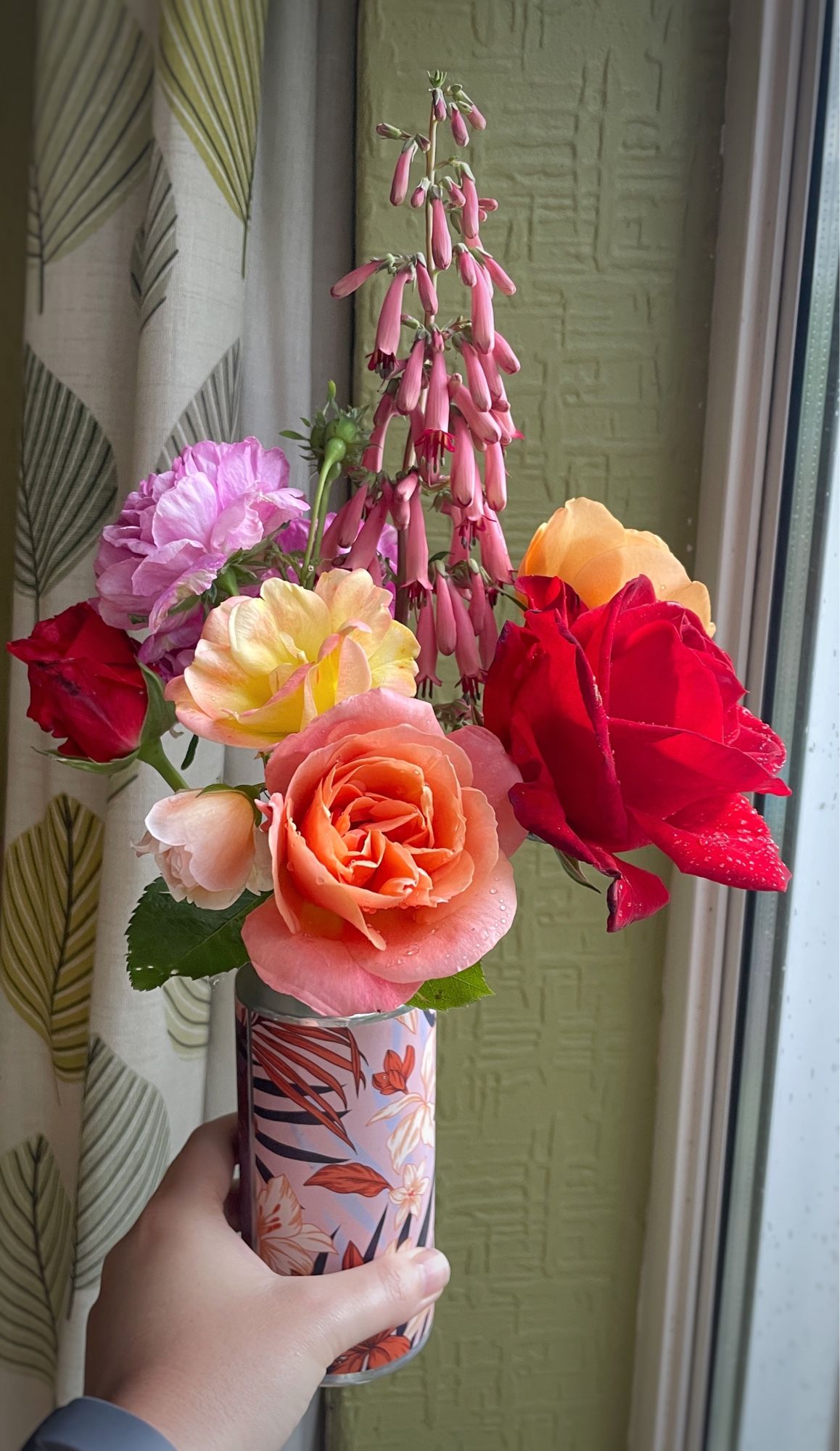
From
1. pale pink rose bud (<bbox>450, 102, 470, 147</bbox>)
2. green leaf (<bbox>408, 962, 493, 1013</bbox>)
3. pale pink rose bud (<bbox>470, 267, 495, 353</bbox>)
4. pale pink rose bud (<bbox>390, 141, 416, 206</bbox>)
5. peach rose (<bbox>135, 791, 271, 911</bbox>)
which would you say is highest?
pale pink rose bud (<bbox>450, 102, 470, 147</bbox>)

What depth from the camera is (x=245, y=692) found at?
0.45m

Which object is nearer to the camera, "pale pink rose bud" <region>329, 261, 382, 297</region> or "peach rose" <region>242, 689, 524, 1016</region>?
"peach rose" <region>242, 689, 524, 1016</region>

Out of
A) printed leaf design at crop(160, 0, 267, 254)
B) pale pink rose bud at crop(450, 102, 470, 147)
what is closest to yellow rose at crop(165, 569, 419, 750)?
pale pink rose bud at crop(450, 102, 470, 147)

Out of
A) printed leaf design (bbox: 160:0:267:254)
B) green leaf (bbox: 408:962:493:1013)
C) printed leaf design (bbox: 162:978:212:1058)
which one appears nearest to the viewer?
green leaf (bbox: 408:962:493:1013)

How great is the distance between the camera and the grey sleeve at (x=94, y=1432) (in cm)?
48

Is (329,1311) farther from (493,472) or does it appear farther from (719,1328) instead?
(719,1328)

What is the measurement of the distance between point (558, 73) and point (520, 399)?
0.88ft

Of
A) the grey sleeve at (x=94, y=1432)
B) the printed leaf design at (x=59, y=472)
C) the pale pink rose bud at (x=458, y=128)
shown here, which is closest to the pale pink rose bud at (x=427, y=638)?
the pale pink rose bud at (x=458, y=128)

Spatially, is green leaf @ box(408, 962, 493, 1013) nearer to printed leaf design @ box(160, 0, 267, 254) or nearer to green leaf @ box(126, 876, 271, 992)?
green leaf @ box(126, 876, 271, 992)

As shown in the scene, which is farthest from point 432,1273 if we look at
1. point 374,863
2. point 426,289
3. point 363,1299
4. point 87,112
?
point 87,112

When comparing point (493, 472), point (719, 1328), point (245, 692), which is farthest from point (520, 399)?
point (719, 1328)

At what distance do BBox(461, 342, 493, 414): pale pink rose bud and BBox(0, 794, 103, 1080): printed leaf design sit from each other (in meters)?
0.60

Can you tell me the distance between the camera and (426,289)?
1.71 feet

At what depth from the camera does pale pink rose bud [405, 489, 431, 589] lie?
53cm
